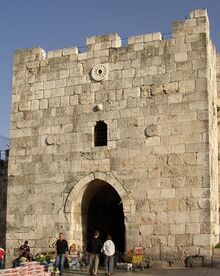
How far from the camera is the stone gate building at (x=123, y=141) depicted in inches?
580

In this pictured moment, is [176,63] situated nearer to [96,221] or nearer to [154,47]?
[154,47]

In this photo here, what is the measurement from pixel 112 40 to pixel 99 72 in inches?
45.3

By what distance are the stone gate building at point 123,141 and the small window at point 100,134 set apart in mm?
36

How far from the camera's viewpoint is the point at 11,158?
17.2 metres

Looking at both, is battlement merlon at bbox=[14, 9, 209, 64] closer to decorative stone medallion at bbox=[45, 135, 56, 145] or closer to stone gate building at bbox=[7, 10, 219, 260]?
stone gate building at bbox=[7, 10, 219, 260]

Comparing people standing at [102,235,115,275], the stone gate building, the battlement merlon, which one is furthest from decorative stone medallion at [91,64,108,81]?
people standing at [102,235,115,275]

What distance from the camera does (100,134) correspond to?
642 inches

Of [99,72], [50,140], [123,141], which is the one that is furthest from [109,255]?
[99,72]

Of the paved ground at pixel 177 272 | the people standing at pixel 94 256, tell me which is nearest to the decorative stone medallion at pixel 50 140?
the people standing at pixel 94 256

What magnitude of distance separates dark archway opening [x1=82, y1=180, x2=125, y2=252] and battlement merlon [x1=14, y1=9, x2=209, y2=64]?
4623 millimetres

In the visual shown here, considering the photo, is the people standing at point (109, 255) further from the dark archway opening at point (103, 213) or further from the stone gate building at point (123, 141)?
the dark archway opening at point (103, 213)

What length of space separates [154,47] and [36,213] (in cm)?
663

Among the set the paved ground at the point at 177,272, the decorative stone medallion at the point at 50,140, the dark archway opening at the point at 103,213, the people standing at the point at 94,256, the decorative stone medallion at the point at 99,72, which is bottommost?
the paved ground at the point at 177,272

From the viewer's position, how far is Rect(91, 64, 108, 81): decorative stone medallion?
53.9 feet
